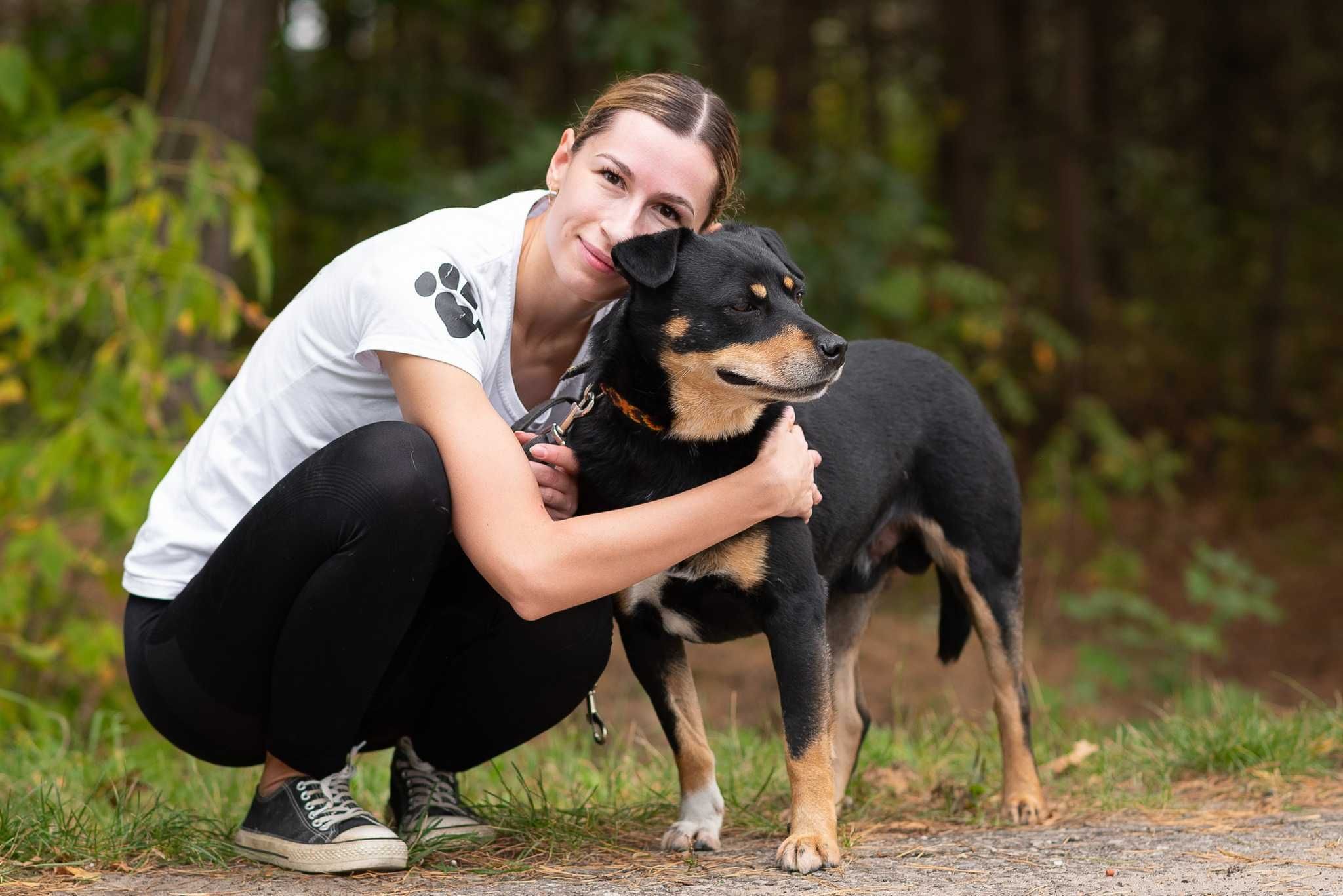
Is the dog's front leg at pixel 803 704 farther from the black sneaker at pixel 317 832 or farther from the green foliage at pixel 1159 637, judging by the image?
the green foliage at pixel 1159 637

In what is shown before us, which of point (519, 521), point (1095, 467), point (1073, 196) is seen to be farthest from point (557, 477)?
point (1073, 196)

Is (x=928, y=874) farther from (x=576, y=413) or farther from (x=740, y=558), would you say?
(x=576, y=413)

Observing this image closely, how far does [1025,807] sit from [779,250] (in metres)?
1.45

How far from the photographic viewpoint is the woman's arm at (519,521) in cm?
246

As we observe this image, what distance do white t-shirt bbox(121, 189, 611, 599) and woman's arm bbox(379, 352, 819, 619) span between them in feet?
0.44

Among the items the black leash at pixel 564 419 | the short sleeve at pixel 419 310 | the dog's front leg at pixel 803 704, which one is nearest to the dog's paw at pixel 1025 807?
the dog's front leg at pixel 803 704

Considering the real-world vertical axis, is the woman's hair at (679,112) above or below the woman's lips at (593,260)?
above

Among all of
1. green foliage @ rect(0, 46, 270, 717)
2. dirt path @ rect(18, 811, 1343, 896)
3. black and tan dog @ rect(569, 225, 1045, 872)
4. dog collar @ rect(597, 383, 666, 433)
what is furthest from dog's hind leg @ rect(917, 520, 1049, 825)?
green foliage @ rect(0, 46, 270, 717)

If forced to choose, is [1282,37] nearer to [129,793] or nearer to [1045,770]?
[1045,770]

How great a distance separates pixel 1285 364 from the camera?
11.7 m

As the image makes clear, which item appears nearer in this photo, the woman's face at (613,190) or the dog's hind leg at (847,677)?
the woman's face at (613,190)

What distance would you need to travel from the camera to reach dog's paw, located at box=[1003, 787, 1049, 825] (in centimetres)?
Result: 319

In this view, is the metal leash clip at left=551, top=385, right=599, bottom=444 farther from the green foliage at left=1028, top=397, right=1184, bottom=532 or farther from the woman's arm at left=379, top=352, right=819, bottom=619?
the green foliage at left=1028, top=397, right=1184, bottom=532

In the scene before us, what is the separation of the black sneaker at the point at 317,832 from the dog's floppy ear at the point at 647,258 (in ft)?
3.89
